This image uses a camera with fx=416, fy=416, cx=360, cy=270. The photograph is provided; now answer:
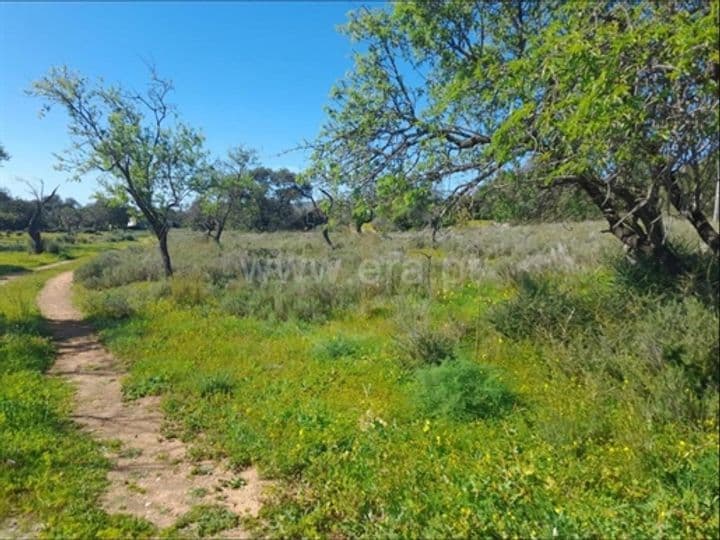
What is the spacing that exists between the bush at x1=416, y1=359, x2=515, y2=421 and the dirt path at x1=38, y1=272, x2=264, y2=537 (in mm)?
2181

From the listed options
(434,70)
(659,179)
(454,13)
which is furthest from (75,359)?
(659,179)

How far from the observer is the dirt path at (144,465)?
3.64 meters

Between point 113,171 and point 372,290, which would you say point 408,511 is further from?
point 113,171

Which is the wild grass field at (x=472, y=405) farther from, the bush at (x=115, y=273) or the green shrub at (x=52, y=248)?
the green shrub at (x=52, y=248)

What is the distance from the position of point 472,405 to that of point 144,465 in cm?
358

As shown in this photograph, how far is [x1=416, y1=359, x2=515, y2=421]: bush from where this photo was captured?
15.6 feet

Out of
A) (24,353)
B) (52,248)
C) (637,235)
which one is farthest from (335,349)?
(52,248)

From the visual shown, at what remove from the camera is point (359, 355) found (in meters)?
7.00

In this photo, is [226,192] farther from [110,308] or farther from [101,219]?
[101,219]

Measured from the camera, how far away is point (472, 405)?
189 inches

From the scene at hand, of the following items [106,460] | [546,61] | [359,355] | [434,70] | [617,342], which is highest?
[434,70]

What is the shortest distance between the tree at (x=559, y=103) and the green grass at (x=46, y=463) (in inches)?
201

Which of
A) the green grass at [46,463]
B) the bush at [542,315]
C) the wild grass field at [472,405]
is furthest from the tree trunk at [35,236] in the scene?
the bush at [542,315]

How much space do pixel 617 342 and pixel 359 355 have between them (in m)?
3.73
